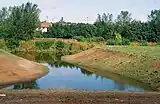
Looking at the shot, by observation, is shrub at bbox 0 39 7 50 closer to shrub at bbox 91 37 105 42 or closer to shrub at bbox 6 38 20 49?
shrub at bbox 6 38 20 49

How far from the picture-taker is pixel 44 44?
112 meters

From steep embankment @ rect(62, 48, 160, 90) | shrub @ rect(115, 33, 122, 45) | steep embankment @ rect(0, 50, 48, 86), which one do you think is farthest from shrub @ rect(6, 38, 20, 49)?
steep embankment @ rect(0, 50, 48, 86)

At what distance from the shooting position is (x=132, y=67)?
54969 millimetres

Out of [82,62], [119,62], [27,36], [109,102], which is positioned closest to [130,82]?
[119,62]

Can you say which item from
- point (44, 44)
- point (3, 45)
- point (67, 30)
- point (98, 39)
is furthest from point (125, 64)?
point (67, 30)

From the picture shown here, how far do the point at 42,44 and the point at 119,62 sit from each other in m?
52.9

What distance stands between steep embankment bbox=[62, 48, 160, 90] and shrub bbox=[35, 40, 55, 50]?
1111 inches

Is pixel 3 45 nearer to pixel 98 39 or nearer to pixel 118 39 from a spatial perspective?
pixel 98 39

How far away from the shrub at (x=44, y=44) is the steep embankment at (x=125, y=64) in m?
28.2

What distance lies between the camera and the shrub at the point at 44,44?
11156 cm

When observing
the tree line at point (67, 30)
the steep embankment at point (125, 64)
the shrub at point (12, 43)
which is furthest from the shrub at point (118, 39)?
the steep embankment at point (125, 64)

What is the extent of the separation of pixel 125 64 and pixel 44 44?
5658cm

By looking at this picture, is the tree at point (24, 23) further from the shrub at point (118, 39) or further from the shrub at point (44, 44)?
the shrub at point (118, 39)

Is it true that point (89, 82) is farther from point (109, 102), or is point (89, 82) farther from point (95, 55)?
point (95, 55)
